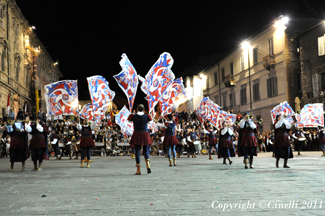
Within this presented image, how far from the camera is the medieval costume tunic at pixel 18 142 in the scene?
555 inches

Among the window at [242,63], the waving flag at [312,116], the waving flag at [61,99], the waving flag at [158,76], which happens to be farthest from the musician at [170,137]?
the window at [242,63]

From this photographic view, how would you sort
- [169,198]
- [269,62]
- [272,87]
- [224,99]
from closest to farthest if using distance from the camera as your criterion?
[169,198] < [269,62] < [272,87] < [224,99]

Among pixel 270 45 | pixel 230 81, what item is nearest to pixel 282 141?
pixel 270 45

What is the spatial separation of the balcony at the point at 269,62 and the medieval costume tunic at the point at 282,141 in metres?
27.1

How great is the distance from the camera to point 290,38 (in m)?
38.3

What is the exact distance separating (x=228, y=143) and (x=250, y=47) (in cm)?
3114

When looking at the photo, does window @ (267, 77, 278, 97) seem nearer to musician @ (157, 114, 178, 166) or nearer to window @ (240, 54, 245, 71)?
window @ (240, 54, 245, 71)

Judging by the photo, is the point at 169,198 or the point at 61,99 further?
the point at 61,99

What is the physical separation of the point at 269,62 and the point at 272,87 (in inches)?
109

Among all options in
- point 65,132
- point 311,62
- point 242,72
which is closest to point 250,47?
point 242,72

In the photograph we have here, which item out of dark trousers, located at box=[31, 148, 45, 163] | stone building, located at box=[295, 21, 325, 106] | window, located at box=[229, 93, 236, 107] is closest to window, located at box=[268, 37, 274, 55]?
stone building, located at box=[295, 21, 325, 106]

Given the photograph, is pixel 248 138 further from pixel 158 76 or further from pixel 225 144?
pixel 158 76

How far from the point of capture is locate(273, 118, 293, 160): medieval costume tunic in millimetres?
13656

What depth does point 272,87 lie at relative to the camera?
132 ft
